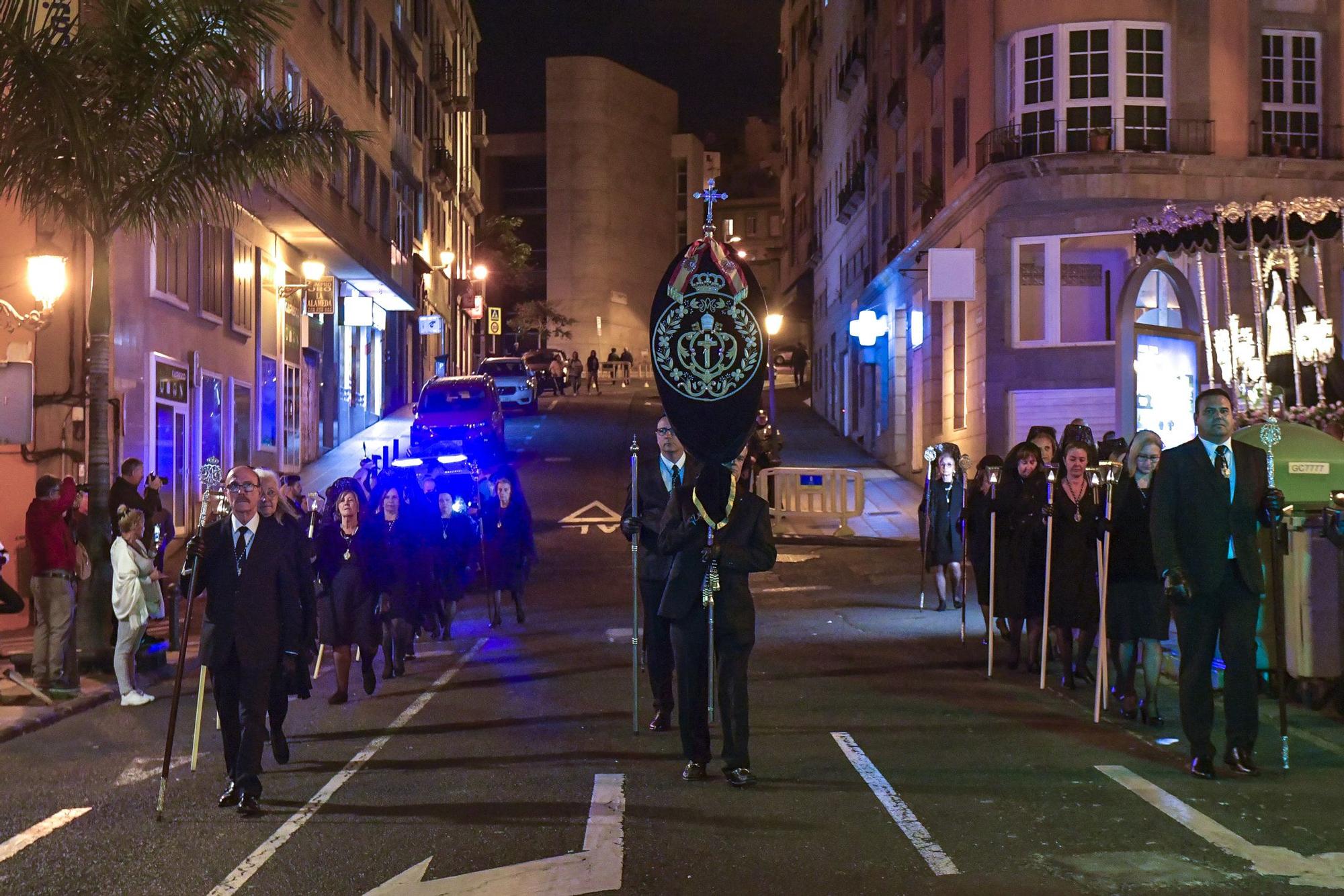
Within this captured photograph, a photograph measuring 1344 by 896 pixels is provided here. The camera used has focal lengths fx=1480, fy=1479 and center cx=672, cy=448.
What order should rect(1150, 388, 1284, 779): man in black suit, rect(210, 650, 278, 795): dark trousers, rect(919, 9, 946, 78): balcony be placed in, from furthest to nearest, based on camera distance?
rect(919, 9, 946, 78): balcony < rect(1150, 388, 1284, 779): man in black suit < rect(210, 650, 278, 795): dark trousers

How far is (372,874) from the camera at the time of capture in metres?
6.25

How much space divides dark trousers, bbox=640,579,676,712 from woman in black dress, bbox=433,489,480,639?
4.72 meters

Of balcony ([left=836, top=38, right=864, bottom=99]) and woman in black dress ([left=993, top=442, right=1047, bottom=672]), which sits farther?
balcony ([left=836, top=38, right=864, bottom=99])

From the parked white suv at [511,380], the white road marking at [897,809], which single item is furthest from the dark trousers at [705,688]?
the parked white suv at [511,380]

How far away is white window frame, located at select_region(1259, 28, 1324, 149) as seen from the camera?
93.5 ft

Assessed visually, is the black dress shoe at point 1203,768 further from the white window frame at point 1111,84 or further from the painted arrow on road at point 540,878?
the white window frame at point 1111,84

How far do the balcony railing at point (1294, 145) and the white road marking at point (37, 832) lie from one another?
85.0ft

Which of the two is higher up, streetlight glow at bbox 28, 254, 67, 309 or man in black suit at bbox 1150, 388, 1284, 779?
streetlight glow at bbox 28, 254, 67, 309

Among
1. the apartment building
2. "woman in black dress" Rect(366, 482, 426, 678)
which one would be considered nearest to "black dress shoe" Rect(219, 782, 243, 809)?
"woman in black dress" Rect(366, 482, 426, 678)

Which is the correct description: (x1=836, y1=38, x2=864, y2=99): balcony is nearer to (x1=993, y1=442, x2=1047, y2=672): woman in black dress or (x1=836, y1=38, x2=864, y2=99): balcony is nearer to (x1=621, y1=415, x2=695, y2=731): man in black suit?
(x1=993, y1=442, x2=1047, y2=672): woman in black dress

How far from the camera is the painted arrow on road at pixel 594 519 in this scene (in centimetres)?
2692

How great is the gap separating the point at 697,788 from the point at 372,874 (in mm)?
2244

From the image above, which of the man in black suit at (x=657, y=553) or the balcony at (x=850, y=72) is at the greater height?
the balcony at (x=850, y=72)

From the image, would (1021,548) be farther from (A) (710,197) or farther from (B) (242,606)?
(B) (242,606)
